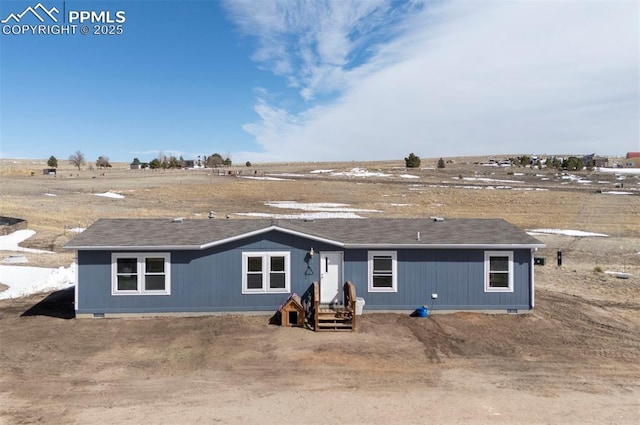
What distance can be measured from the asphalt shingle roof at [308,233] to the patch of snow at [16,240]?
1199 cm

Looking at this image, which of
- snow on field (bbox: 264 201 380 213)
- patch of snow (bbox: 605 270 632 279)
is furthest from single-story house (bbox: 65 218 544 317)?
snow on field (bbox: 264 201 380 213)

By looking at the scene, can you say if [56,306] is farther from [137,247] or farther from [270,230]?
[270,230]

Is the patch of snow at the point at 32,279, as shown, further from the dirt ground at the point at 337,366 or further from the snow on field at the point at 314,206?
the snow on field at the point at 314,206

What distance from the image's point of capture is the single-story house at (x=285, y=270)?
16172mm

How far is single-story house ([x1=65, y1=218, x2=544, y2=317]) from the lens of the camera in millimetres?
16172

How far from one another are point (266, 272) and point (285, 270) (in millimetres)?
702

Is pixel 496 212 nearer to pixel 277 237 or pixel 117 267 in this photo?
pixel 277 237

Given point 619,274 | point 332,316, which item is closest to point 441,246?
point 332,316

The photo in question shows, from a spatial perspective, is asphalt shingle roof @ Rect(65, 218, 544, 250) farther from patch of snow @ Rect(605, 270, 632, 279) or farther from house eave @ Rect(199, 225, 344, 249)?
patch of snow @ Rect(605, 270, 632, 279)

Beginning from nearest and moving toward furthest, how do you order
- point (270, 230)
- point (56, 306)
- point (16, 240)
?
1. point (270, 230)
2. point (56, 306)
3. point (16, 240)

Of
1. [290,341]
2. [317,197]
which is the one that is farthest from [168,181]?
[290,341]

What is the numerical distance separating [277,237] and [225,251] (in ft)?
6.47

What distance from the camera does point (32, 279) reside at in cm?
2092

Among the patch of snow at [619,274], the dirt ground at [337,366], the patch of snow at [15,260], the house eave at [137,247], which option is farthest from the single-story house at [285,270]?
the patch of snow at [15,260]
